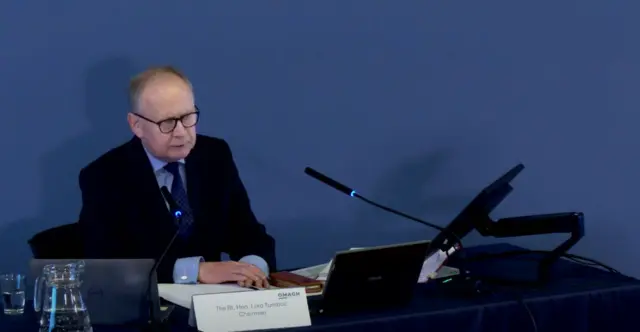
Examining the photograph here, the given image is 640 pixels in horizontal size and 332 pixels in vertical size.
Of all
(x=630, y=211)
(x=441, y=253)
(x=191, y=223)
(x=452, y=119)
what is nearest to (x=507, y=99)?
(x=452, y=119)

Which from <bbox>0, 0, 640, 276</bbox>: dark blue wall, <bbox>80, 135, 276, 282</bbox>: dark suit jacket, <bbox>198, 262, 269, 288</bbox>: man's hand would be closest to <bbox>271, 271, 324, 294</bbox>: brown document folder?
<bbox>198, 262, 269, 288</bbox>: man's hand

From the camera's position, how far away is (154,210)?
233cm

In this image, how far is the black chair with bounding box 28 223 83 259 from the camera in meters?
2.25

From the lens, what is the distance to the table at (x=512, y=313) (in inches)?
72.0

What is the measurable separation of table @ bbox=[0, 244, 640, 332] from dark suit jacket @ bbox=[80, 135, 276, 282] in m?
0.44

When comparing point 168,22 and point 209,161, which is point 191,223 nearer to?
point 209,161

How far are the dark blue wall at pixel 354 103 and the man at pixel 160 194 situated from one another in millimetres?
472

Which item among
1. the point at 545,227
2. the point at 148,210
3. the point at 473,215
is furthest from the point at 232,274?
the point at 545,227

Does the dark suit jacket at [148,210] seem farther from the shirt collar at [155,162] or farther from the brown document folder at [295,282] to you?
the brown document folder at [295,282]

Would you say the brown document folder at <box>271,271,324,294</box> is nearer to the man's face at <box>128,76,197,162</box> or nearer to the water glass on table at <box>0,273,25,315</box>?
the man's face at <box>128,76,197,162</box>

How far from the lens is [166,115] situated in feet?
7.46

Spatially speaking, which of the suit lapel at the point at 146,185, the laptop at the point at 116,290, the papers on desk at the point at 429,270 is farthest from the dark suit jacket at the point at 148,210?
the laptop at the point at 116,290

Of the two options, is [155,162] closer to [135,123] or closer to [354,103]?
[135,123]

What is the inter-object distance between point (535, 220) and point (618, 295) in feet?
0.95
